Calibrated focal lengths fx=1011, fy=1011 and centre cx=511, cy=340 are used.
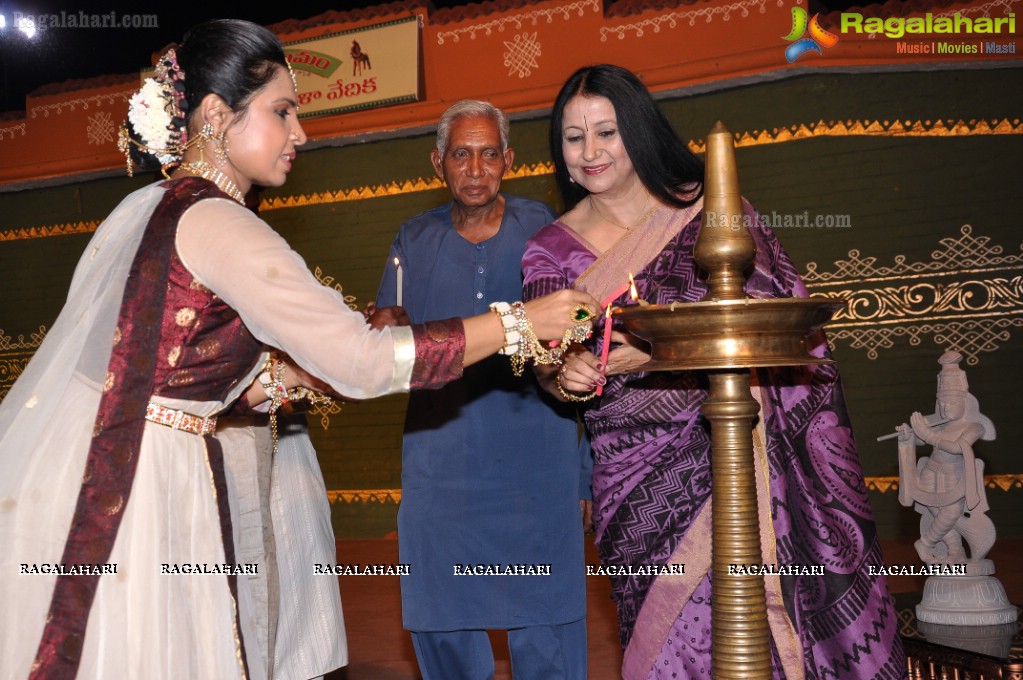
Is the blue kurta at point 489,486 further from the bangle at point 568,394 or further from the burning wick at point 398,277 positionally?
the bangle at point 568,394

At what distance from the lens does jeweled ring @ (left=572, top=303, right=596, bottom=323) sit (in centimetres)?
222

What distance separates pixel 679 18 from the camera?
24.5ft

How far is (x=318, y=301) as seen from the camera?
6.74 ft

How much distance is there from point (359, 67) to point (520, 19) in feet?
4.70

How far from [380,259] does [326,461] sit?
183 cm

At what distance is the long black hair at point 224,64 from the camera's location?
2.24m

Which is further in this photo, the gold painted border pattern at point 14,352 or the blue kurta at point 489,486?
the gold painted border pattern at point 14,352

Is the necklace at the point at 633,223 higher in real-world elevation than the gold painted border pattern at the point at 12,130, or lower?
lower

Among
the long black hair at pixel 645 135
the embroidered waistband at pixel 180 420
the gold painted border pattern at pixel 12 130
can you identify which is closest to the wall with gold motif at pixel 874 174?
the gold painted border pattern at pixel 12 130

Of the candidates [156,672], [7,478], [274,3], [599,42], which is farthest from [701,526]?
[274,3]

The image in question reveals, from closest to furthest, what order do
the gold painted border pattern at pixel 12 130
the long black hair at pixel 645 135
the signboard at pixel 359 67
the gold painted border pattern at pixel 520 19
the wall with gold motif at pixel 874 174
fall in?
the long black hair at pixel 645 135 → the wall with gold motif at pixel 874 174 → the gold painted border pattern at pixel 520 19 → the signboard at pixel 359 67 → the gold painted border pattern at pixel 12 130

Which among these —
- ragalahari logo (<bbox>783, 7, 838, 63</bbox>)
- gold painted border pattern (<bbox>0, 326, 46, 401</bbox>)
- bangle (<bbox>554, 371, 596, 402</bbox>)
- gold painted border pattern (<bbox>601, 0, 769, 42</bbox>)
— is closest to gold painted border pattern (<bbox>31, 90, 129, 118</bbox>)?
gold painted border pattern (<bbox>0, 326, 46, 401</bbox>)

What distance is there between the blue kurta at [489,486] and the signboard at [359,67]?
5054 millimetres

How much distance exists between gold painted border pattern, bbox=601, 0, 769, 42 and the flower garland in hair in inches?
228
